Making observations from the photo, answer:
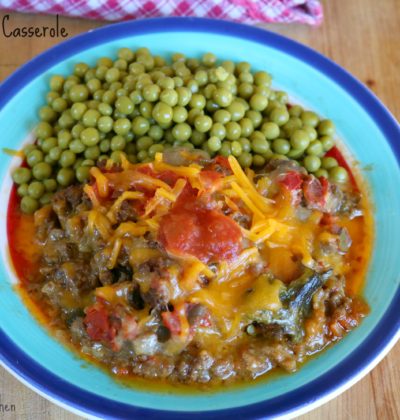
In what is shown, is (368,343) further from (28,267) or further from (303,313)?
(28,267)

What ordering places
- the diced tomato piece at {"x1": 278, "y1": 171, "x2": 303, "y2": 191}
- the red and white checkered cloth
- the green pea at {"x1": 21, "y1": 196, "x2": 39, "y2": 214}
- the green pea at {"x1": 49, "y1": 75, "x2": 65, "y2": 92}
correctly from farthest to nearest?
the red and white checkered cloth, the green pea at {"x1": 49, "y1": 75, "x2": 65, "y2": 92}, the green pea at {"x1": 21, "y1": 196, "x2": 39, "y2": 214}, the diced tomato piece at {"x1": 278, "y1": 171, "x2": 303, "y2": 191}

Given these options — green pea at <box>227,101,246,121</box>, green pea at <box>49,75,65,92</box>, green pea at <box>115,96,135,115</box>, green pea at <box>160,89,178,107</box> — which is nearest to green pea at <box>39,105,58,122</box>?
green pea at <box>49,75,65,92</box>

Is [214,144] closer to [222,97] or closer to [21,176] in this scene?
[222,97]

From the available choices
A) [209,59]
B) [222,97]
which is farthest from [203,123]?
[209,59]

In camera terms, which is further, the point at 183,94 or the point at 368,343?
the point at 183,94

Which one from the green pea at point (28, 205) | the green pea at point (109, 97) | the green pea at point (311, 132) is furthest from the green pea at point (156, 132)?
the green pea at point (311, 132)

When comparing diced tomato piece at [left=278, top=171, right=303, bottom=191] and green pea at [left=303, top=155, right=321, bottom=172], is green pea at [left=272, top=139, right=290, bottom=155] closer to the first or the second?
green pea at [left=303, top=155, right=321, bottom=172]

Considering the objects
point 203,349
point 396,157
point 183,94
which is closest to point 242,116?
point 183,94

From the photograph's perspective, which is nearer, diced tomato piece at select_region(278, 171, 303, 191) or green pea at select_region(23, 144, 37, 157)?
diced tomato piece at select_region(278, 171, 303, 191)
